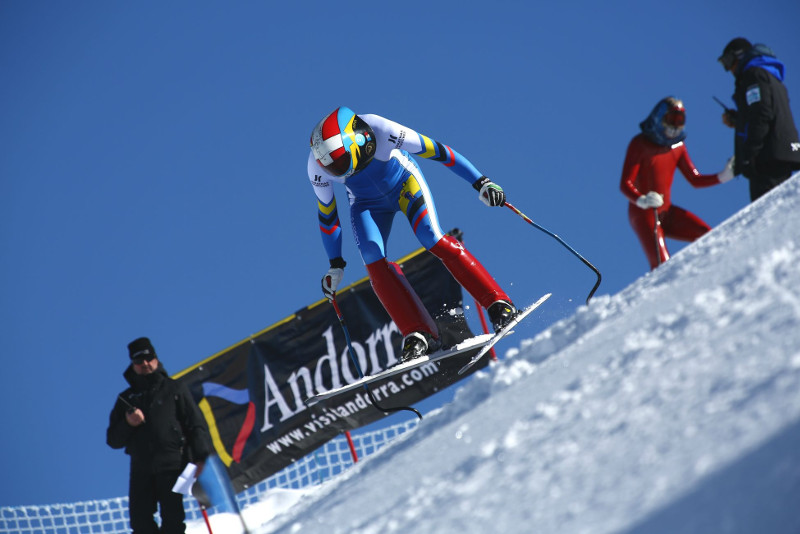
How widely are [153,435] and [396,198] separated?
2068 millimetres

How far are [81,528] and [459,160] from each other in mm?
6057

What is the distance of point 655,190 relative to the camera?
297 inches

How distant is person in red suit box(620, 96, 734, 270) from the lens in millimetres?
→ 7355

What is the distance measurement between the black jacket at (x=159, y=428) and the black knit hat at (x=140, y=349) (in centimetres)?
11

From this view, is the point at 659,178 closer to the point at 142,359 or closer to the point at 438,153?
the point at 438,153

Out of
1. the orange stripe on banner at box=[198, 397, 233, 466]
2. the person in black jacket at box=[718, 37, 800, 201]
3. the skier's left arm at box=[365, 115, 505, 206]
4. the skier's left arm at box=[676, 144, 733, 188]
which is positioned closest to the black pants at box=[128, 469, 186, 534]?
the skier's left arm at box=[365, 115, 505, 206]

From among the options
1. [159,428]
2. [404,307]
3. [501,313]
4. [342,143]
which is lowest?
[501,313]

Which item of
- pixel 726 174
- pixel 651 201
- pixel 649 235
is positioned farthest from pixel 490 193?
pixel 726 174

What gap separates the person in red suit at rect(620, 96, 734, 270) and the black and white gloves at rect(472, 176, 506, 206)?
7.18 feet

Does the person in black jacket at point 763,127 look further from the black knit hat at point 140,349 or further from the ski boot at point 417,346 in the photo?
the black knit hat at point 140,349

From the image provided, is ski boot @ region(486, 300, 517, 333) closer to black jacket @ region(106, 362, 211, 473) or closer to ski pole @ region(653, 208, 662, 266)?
black jacket @ region(106, 362, 211, 473)

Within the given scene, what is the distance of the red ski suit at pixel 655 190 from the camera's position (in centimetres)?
737

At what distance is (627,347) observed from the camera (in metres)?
2.40

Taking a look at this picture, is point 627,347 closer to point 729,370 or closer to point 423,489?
point 729,370
